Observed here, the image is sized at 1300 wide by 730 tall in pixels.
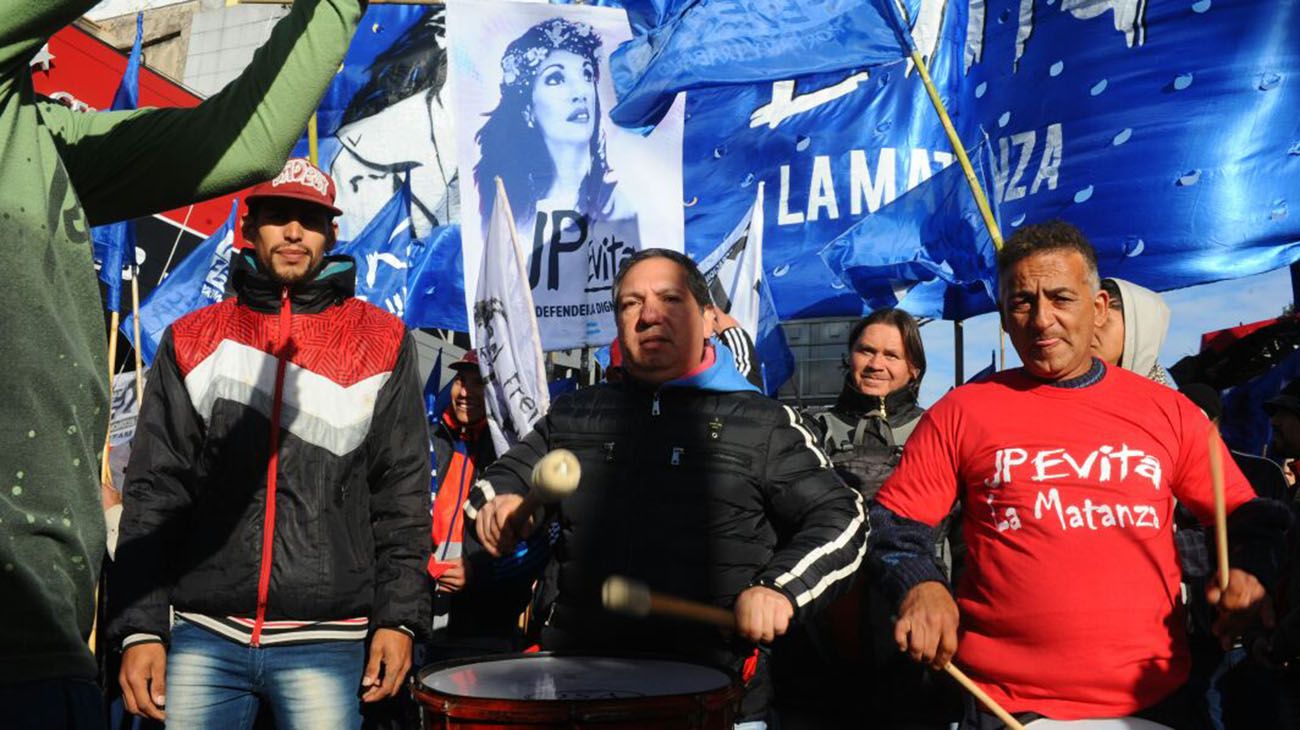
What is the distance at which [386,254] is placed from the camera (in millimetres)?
12852

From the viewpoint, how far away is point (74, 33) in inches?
823

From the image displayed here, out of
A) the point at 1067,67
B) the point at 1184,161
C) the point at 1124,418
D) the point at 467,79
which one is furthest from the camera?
the point at 467,79

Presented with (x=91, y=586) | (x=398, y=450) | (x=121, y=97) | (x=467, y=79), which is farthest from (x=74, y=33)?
(x=91, y=586)

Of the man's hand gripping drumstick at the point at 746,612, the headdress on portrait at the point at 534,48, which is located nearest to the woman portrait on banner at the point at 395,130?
the headdress on portrait at the point at 534,48

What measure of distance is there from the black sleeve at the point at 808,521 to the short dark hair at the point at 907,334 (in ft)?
6.12

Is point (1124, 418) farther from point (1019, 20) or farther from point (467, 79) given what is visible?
point (467, 79)

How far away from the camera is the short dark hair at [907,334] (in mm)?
4980

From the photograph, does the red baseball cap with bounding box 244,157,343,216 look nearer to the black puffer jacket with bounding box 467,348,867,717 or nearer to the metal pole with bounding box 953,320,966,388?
the black puffer jacket with bounding box 467,348,867,717

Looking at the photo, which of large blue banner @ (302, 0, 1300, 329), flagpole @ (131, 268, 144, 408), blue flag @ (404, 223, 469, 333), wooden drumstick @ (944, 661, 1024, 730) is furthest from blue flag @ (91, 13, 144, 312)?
wooden drumstick @ (944, 661, 1024, 730)

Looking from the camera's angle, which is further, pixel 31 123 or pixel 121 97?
pixel 121 97

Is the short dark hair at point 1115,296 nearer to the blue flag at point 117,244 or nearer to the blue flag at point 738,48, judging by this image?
the blue flag at point 738,48

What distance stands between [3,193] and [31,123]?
0.13 m

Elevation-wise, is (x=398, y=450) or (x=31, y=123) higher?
(x=31, y=123)

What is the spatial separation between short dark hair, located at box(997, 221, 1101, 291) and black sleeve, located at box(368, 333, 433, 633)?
5.19ft
